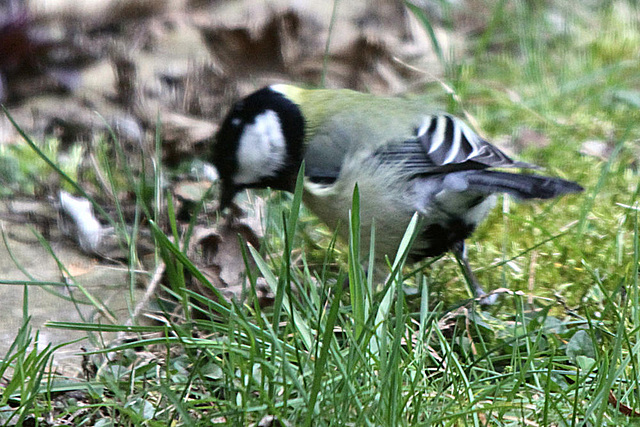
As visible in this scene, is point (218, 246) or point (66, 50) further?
point (66, 50)

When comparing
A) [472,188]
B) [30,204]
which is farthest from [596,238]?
[30,204]

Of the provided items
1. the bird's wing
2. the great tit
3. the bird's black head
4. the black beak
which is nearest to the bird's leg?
the great tit

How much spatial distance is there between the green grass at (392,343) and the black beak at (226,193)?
16 centimetres

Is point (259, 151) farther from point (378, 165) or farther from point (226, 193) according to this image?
point (378, 165)

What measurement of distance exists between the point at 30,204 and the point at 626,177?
2.15 meters

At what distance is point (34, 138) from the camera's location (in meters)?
3.25

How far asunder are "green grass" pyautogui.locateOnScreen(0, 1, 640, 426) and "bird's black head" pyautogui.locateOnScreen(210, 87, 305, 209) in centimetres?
16

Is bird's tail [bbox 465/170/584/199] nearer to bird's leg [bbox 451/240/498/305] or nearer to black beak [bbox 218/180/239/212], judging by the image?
bird's leg [bbox 451/240/498/305]

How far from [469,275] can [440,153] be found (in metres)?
0.35

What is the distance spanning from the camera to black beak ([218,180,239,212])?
2.38 metres

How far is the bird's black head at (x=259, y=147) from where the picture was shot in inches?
92.2

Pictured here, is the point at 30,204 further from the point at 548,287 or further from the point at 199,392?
the point at 548,287

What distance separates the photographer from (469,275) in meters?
2.24

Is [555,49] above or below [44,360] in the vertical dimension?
above
